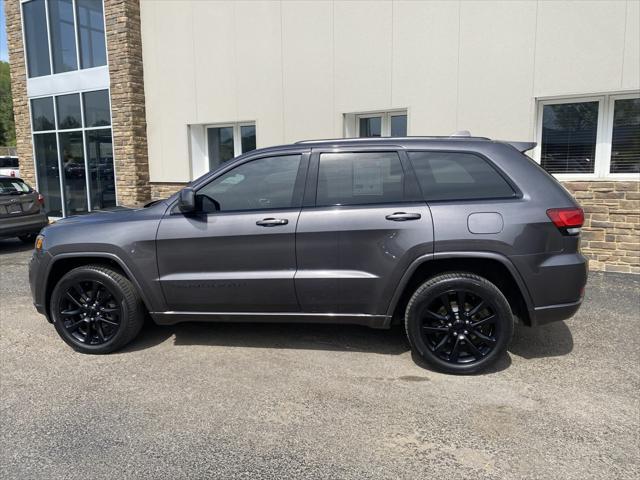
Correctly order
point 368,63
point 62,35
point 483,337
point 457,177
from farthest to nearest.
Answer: point 62,35 < point 368,63 < point 457,177 < point 483,337

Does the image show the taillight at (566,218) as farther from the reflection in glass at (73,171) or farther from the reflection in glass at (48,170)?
the reflection in glass at (48,170)

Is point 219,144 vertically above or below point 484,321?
above

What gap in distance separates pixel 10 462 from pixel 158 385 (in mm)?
1100

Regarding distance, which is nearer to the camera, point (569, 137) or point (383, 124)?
point (569, 137)

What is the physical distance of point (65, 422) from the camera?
3.25 meters

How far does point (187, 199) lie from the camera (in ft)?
12.8

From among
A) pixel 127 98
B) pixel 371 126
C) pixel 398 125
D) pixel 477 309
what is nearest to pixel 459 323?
pixel 477 309

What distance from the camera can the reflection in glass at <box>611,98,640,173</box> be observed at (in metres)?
6.95

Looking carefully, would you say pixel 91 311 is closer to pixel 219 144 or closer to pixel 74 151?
pixel 219 144

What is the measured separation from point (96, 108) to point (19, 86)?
310 cm

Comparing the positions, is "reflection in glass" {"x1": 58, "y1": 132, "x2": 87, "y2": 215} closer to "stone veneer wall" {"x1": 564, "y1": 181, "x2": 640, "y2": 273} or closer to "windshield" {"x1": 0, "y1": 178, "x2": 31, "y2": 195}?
"windshield" {"x1": 0, "y1": 178, "x2": 31, "y2": 195}

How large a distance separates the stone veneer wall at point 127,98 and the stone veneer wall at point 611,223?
8.72m

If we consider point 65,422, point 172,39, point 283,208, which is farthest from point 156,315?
point 172,39

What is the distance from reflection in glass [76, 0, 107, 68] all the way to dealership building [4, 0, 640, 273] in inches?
1.5
